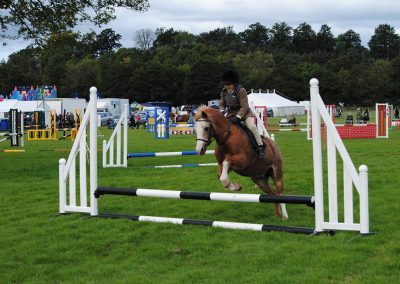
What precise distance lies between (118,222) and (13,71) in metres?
118

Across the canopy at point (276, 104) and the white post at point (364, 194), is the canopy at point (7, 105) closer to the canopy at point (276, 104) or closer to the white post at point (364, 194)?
the canopy at point (276, 104)

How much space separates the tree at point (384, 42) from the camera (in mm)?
169625

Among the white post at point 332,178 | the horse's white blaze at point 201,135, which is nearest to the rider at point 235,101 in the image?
the horse's white blaze at point 201,135

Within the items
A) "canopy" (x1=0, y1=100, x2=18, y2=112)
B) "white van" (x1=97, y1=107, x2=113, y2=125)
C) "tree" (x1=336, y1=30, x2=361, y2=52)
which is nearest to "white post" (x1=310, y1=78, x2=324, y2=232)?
"canopy" (x1=0, y1=100, x2=18, y2=112)

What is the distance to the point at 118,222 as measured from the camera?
947 cm

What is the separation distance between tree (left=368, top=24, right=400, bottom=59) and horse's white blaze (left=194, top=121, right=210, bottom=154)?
168 meters

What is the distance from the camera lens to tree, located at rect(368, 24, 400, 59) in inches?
6678

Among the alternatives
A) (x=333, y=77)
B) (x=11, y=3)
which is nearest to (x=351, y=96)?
(x=333, y=77)

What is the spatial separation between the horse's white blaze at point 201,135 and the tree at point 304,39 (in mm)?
183094

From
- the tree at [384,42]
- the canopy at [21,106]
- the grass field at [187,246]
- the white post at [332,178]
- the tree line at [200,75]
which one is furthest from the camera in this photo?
the tree at [384,42]

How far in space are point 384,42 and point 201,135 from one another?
563 ft

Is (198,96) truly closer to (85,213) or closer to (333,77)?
(333,77)

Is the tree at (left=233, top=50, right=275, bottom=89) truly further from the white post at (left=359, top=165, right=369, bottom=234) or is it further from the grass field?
the white post at (left=359, top=165, right=369, bottom=234)

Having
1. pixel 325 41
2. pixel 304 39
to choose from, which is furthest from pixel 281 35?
pixel 325 41
